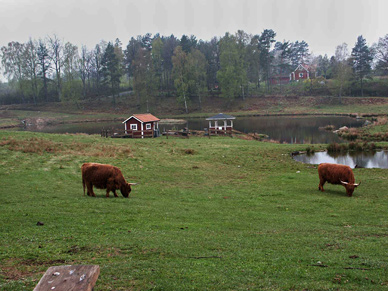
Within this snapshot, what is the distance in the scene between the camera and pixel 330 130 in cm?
5072

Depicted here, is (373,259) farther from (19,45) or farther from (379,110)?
(19,45)

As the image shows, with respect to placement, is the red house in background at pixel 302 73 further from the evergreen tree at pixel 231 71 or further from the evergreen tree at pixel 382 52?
the evergreen tree at pixel 231 71

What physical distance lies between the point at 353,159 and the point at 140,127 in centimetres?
2636

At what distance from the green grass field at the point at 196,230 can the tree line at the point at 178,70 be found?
72.2 meters

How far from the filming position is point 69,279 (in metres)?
4.13

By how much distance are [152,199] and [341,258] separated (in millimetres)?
8651

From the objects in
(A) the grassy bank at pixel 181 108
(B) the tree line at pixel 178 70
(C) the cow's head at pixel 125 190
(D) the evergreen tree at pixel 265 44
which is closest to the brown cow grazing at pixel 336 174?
(C) the cow's head at pixel 125 190

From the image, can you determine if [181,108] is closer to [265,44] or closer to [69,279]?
[265,44]

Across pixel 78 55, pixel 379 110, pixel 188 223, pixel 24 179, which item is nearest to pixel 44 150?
pixel 24 179

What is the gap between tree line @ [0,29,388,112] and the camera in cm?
9062

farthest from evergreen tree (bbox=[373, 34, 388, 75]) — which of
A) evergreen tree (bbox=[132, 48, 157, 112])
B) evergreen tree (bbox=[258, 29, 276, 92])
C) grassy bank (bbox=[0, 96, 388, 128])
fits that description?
evergreen tree (bbox=[132, 48, 157, 112])

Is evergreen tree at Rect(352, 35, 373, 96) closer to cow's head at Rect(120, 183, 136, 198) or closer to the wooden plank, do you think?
cow's head at Rect(120, 183, 136, 198)

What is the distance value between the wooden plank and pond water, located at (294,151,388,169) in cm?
2586

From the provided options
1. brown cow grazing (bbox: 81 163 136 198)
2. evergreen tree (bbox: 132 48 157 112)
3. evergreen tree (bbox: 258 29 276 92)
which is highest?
evergreen tree (bbox: 258 29 276 92)
